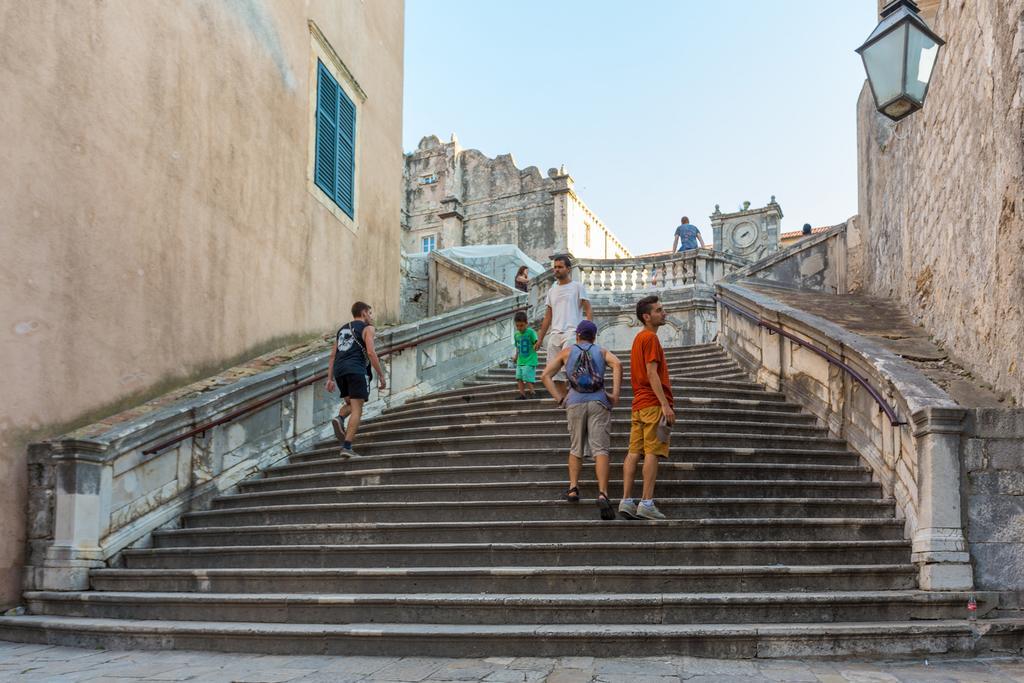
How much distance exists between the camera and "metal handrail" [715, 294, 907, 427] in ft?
20.6

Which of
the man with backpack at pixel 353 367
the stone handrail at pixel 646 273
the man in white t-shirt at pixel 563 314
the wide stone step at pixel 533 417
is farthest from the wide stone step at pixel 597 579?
the stone handrail at pixel 646 273

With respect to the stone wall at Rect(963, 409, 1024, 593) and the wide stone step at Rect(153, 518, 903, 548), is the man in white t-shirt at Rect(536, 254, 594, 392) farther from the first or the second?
the stone wall at Rect(963, 409, 1024, 593)

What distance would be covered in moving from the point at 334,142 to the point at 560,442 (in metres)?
6.63

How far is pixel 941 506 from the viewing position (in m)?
5.52

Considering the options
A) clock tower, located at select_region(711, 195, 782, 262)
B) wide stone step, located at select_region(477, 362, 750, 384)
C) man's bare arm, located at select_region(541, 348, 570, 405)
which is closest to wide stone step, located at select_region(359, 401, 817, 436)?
man's bare arm, located at select_region(541, 348, 570, 405)

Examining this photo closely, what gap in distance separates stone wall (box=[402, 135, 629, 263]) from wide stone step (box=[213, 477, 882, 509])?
2712cm

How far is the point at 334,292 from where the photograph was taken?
1236 cm

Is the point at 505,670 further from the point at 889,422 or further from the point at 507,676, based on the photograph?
the point at 889,422

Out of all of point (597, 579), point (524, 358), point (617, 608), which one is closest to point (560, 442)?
point (524, 358)

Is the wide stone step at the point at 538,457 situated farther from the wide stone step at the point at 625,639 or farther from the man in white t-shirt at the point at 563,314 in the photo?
the wide stone step at the point at 625,639

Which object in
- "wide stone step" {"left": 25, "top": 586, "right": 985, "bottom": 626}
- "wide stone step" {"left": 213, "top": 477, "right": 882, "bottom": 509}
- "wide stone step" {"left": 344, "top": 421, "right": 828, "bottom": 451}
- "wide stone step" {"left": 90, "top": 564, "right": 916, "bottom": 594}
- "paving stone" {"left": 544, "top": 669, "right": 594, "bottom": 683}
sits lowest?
"paving stone" {"left": 544, "top": 669, "right": 594, "bottom": 683}

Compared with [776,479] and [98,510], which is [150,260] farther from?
[776,479]

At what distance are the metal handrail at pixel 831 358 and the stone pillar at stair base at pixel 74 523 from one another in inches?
226

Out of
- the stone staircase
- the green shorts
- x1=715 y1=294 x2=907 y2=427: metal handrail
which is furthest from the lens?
the green shorts
